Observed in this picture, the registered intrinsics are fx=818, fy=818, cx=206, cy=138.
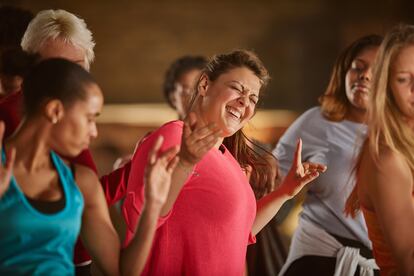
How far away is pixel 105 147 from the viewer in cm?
630

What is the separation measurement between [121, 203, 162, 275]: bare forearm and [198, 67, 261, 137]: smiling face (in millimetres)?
482

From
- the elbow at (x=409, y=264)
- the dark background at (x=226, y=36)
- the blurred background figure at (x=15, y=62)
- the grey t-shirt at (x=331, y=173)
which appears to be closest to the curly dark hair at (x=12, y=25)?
the blurred background figure at (x=15, y=62)

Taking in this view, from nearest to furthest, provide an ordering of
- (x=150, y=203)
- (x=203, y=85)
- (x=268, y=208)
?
(x=150, y=203) < (x=203, y=85) < (x=268, y=208)

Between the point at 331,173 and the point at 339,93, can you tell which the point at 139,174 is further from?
the point at 339,93

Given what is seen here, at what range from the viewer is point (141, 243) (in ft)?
5.93

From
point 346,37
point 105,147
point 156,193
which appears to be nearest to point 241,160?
point 156,193

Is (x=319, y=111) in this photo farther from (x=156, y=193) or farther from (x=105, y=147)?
(x=105, y=147)

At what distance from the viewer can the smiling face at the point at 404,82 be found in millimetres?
2207

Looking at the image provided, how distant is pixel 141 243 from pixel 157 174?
6.4 inches

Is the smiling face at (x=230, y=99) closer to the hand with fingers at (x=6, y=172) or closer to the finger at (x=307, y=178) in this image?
the finger at (x=307, y=178)

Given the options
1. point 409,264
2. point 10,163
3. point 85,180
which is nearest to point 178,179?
point 85,180

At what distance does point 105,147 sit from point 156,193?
4.57 m

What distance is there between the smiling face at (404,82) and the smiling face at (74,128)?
0.88 meters

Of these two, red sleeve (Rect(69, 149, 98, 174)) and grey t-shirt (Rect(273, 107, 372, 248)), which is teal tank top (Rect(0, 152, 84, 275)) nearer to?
red sleeve (Rect(69, 149, 98, 174))
